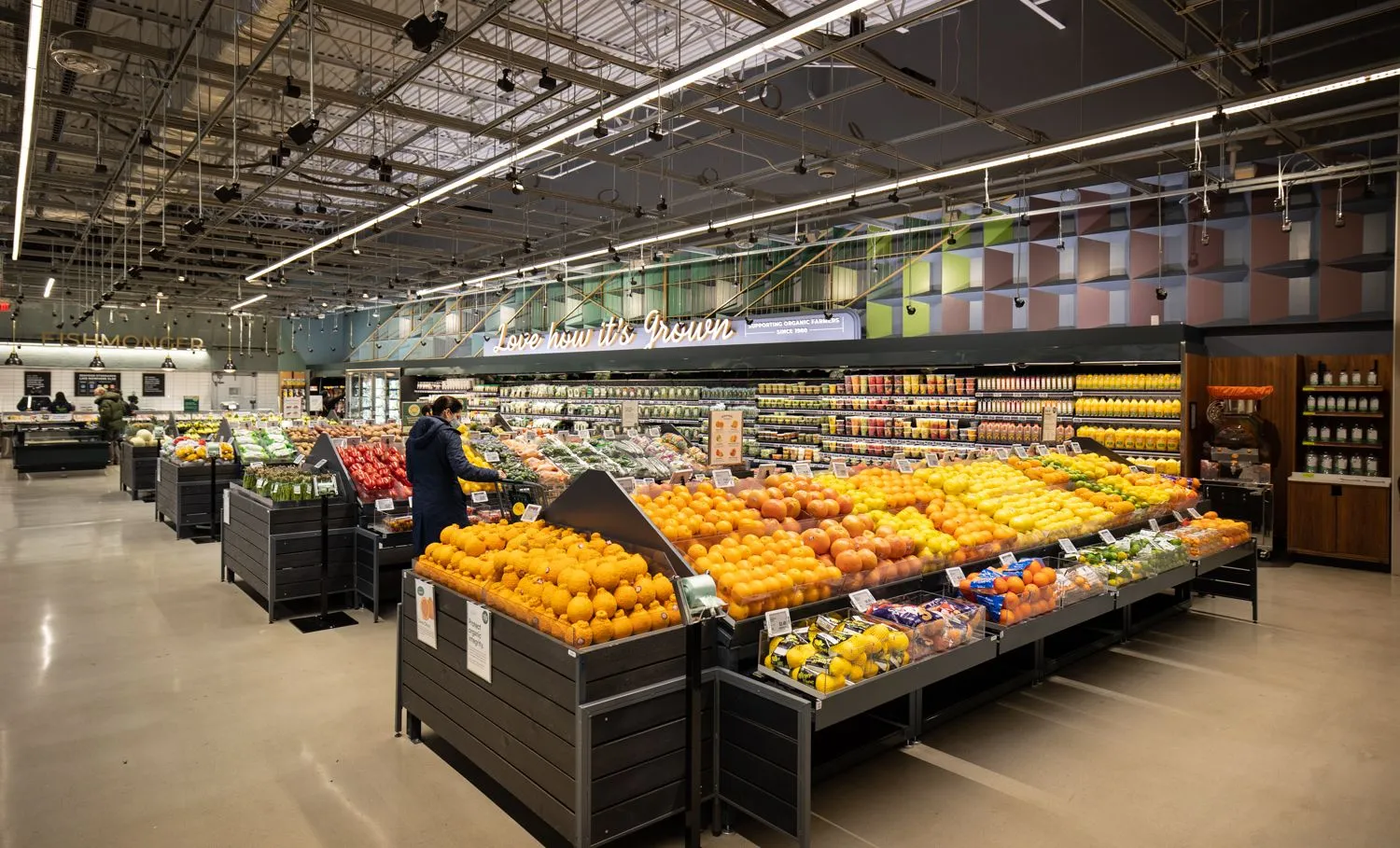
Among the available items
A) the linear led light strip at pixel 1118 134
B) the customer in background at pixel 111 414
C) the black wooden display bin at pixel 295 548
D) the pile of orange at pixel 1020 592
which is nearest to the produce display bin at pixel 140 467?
the customer in background at pixel 111 414

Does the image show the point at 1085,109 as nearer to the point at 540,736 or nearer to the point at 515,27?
the point at 515,27

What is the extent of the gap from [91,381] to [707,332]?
22.9m

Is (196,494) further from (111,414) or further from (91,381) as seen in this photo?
(91,381)

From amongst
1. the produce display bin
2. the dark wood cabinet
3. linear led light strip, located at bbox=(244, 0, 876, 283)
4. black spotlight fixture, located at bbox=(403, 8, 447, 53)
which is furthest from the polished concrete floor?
the produce display bin

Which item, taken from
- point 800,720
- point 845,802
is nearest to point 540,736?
point 800,720

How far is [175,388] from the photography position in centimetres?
2772

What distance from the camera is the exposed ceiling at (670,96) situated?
7.15 metres

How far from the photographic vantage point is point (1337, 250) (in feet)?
30.6

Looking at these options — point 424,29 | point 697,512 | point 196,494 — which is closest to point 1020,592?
point 697,512

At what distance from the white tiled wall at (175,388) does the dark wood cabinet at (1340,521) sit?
29138 millimetres

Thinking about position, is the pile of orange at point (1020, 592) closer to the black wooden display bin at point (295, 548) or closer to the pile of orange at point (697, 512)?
the pile of orange at point (697, 512)

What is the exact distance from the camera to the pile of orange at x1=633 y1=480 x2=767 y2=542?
3736mm

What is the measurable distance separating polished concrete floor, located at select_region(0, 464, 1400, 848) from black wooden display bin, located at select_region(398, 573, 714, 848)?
0.80 feet

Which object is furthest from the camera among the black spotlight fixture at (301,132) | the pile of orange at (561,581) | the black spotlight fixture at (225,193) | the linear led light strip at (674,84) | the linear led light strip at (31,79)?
the black spotlight fixture at (225,193)
